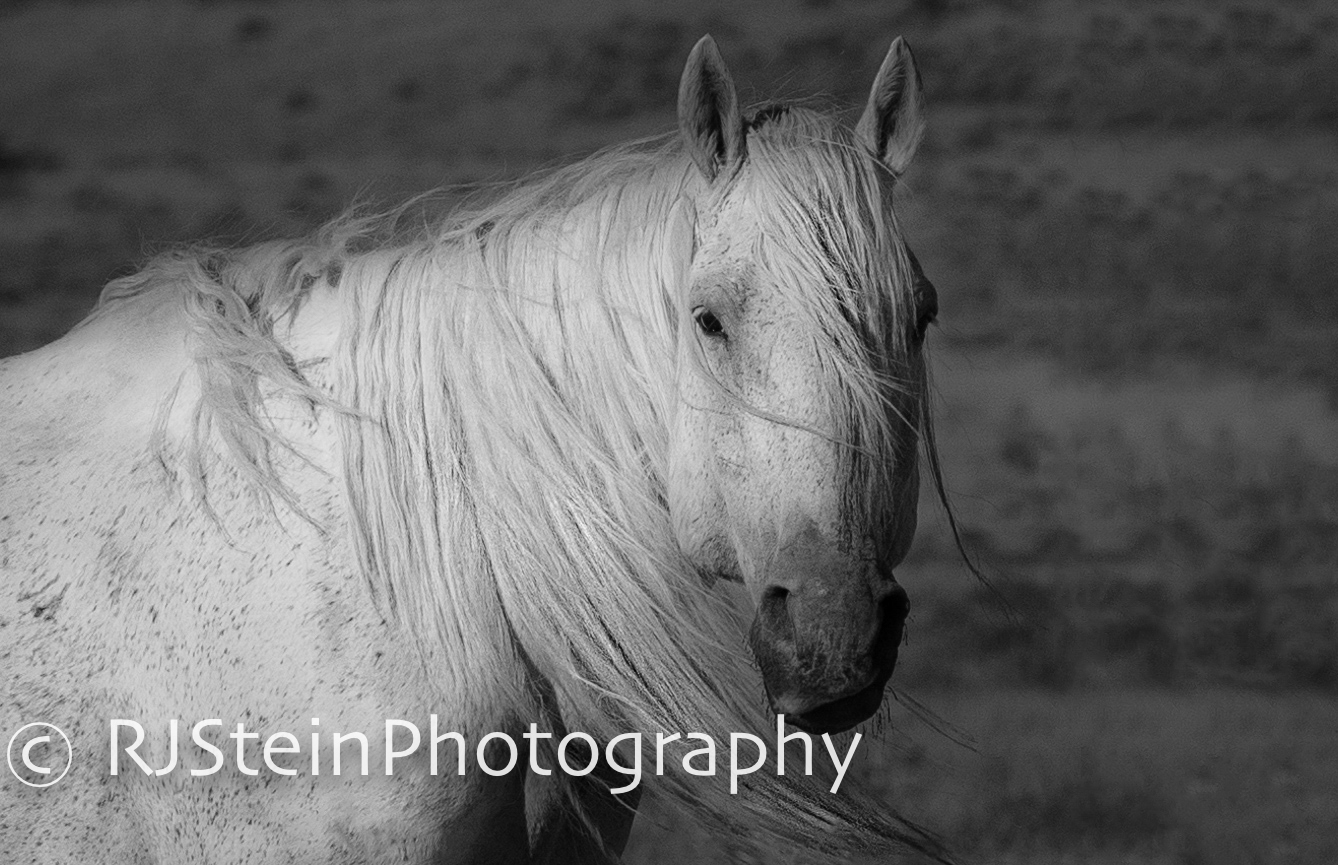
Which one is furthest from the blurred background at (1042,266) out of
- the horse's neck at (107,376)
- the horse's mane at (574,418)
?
the horse's mane at (574,418)

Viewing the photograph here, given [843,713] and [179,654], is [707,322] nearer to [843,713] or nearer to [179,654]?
[843,713]

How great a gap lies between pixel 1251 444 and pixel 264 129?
5.92ft

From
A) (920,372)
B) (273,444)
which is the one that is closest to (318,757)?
(273,444)

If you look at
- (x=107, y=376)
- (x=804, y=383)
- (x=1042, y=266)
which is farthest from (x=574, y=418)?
(x=1042, y=266)

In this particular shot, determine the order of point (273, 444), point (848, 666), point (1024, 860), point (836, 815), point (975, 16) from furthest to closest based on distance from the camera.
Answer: point (975, 16) < point (1024, 860) < point (836, 815) < point (273, 444) < point (848, 666)

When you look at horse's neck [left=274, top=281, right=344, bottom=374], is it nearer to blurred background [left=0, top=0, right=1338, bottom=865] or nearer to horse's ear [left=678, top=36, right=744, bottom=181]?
horse's ear [left=678, top=36, right=744, bottom=181]

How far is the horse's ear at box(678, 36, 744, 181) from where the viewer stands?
969 mm

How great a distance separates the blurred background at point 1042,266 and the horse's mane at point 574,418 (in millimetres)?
1026

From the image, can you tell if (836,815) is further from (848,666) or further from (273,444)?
(273,444)

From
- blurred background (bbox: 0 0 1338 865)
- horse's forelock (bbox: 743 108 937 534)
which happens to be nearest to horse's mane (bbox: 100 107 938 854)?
horse's forelock (bbox: 743 108 937 534)

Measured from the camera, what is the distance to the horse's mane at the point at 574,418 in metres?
0.94

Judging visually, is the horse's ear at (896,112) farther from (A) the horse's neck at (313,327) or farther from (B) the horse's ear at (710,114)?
(A) the horse's neck at (313,327)

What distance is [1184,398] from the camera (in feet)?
7.40

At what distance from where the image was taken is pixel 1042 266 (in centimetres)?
230
